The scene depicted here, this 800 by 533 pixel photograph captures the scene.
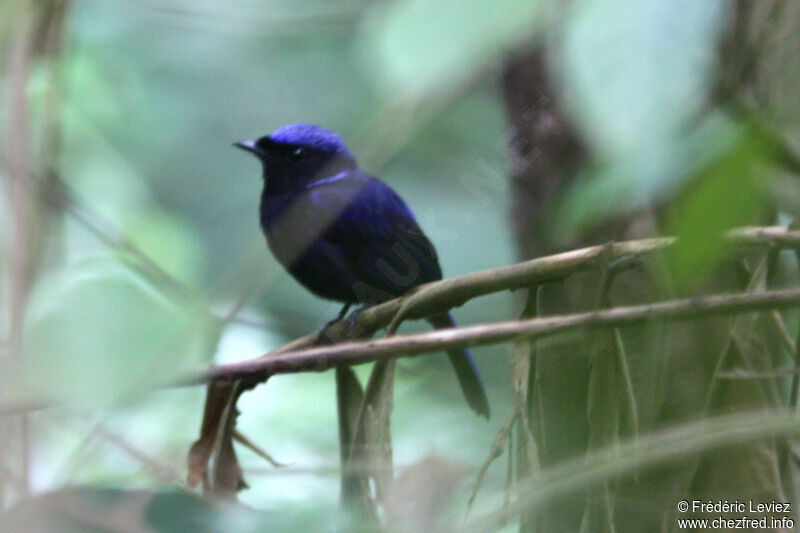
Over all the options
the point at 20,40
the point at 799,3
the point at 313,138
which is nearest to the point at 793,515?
the point at 799,3

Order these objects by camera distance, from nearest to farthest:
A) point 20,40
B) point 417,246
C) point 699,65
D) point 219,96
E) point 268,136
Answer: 1. point 699,65
2. point 20,40
3. point 417,246
4. point 268,136
5. point 219,96

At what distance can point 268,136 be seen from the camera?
127 inches

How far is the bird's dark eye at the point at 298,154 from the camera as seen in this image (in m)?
3.25

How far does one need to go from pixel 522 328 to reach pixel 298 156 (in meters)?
2.34

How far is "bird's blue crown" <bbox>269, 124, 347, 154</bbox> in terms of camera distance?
3.26m

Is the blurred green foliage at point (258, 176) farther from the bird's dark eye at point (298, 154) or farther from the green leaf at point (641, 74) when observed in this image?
the bird's dark eye at point (298, 154)

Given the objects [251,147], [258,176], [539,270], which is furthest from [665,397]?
[258,176]

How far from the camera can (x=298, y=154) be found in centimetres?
327

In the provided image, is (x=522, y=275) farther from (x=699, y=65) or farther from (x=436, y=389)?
(x=436, y=389)

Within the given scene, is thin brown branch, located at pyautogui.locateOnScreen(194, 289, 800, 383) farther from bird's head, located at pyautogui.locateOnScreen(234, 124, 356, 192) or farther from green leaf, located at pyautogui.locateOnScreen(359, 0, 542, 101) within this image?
bird's head, located at pyautogui.locateOnScreen(234, 124, 356, 192)

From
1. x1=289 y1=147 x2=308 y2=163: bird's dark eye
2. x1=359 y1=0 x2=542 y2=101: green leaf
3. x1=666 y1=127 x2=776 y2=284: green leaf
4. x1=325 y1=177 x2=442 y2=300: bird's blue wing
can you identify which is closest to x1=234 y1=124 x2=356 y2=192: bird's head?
x1=289 y1=147 x2=308 y2=163: bird's dark eye

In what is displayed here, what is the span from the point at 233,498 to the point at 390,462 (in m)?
0.29

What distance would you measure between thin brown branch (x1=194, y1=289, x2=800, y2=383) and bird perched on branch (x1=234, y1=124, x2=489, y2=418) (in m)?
1.28

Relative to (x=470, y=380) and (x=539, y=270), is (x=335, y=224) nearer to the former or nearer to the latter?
(x=470, y=380)
